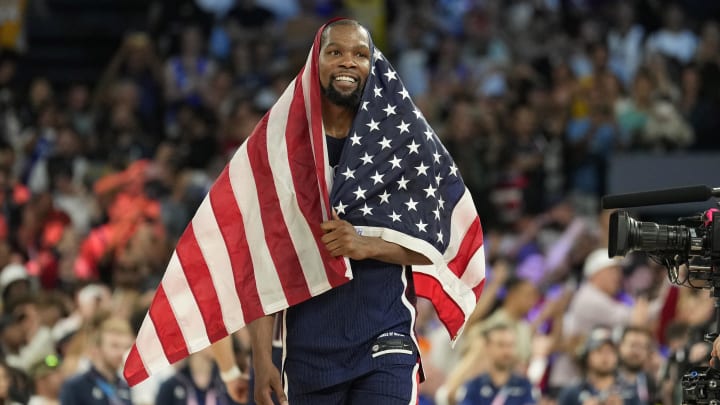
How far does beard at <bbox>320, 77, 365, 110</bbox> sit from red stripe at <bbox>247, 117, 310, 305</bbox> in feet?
0.76

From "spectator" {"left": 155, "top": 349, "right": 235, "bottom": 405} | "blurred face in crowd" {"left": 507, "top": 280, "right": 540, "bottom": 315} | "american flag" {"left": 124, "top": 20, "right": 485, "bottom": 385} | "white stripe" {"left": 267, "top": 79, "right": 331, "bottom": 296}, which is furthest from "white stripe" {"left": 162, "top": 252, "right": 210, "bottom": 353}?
"blurred face in crowd" {"left": 507, "top": 280, "right": 540, "bottom": 315}

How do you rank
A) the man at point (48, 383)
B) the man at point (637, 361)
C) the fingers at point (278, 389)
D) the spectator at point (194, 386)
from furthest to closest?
the man at point (48, 383) → the man at point (637, 361) → the spectator at point (194, 386) → the fingers at point (278, 389)

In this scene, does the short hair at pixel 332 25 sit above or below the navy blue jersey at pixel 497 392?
above

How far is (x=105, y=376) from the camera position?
9.69 meters

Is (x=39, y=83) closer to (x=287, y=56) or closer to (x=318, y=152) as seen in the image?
(x=287, y=56)

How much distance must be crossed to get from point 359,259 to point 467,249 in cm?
62

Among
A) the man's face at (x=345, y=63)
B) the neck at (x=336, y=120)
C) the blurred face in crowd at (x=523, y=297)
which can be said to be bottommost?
the blurred face in crowd at (x=523, y=297)

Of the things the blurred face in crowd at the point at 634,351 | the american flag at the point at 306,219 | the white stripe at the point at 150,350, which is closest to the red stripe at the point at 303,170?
the american flag at the point at 306,219

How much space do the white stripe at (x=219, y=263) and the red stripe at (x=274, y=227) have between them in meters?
0.20

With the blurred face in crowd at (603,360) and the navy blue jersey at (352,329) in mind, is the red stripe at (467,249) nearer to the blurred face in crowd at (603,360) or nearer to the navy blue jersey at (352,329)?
the navy blue jersey at (352,329)

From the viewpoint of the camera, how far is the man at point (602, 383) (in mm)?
9766

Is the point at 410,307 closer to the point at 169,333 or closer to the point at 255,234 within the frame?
the point at 255,234

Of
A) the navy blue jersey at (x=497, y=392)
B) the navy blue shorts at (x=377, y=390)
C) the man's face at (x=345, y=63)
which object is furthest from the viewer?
the navy blue jersey at (x=497, y=392)

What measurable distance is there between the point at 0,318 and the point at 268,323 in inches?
226
